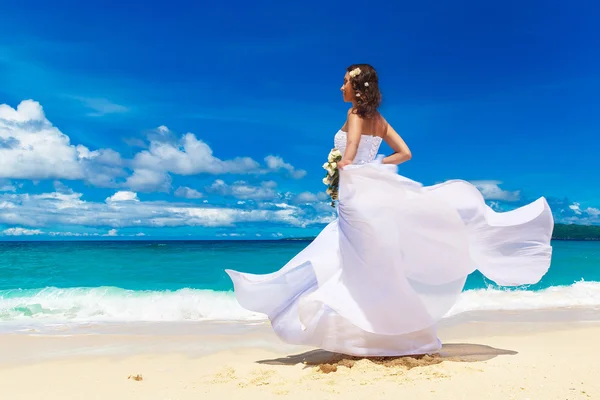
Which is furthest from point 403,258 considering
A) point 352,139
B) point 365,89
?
point 365,89

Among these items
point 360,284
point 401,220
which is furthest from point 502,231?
point 360,284

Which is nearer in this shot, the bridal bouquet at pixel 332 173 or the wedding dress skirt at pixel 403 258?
the wedding dress skirt at pixel 403 258

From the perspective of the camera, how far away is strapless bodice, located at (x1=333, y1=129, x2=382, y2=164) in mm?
5438

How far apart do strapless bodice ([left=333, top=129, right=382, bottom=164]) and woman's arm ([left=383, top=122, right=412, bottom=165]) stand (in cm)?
12

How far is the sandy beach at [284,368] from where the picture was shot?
470 cm

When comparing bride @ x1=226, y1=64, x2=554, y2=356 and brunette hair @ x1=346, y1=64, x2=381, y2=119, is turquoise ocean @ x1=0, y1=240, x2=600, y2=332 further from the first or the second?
brunette hair @ x1=346, y1=64, x2=381, y2=119

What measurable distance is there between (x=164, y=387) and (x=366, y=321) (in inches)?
82.1

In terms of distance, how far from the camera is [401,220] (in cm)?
507

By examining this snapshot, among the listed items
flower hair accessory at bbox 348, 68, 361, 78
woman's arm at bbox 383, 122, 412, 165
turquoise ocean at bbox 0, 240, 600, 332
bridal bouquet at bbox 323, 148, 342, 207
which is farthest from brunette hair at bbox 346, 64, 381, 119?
turquoise ocean at bbox 0, 240, 600, 332

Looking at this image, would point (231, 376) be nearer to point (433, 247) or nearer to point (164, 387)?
point (164, 387)

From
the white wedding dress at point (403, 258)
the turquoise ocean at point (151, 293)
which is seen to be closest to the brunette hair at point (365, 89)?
the white wedding dress at point (403, 258)

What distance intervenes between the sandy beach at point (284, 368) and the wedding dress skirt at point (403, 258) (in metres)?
0.39

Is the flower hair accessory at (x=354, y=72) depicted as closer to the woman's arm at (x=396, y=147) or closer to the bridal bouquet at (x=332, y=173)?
the woman's arm at (x=396, y=147)

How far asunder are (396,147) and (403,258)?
4.00 feet
